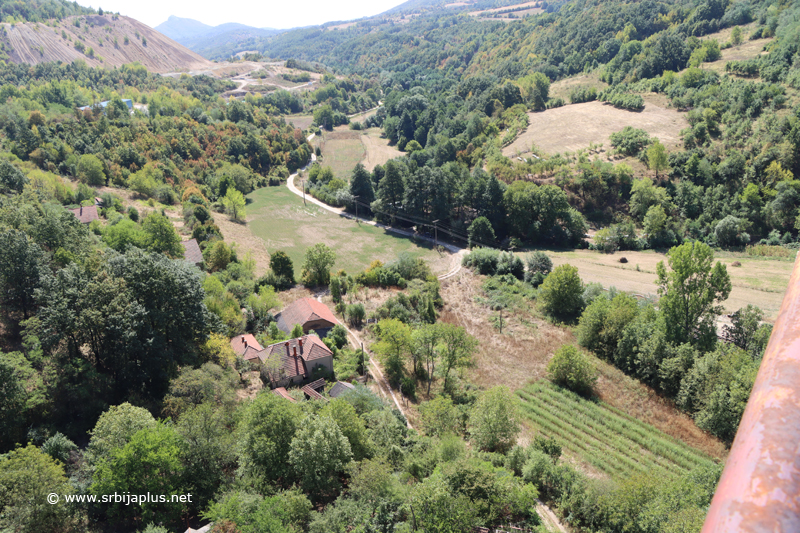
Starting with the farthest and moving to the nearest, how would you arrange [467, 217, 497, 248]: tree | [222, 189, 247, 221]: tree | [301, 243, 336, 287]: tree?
[222, 189, 247, 221]: tree < [467, 217, 497, 248]: tree < [301, 243, 336, 287]: tree

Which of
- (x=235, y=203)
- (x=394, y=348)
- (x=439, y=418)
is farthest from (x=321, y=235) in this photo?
(x=439, y=418)

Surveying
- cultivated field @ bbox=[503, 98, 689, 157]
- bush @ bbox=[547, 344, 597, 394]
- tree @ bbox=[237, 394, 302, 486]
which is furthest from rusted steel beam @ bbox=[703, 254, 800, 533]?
cultivated field @ bbox=[503, 98, 689, 157]

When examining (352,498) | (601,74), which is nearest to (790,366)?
(352,498)

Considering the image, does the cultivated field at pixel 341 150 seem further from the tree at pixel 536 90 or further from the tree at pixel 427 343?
the tree at pixel 427 343

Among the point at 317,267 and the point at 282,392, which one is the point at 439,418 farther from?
the point at 317,267

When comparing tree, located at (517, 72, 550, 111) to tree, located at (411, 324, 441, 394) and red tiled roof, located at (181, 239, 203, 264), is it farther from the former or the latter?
tree, located at (411, 324, 441, 394)

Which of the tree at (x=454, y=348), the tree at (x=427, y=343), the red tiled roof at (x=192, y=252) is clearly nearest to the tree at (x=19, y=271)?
the red tiled roof at (x=192, y=252)

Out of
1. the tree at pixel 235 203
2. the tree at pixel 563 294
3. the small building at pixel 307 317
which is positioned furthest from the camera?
the tree at pixel 235 203

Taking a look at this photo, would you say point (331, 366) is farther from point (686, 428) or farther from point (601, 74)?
point (601, 74)
